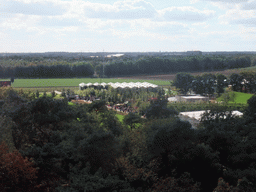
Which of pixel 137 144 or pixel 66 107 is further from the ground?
pixel 66 107

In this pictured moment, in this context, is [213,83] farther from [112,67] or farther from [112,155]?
[112,155]

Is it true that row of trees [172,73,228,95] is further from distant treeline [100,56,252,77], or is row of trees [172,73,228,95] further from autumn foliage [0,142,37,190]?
autumn foliage [0,142,37,190]

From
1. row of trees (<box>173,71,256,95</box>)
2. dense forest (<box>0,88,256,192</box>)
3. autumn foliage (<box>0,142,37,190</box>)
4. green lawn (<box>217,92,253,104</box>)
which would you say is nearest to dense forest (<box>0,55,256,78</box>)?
row of trees (<box>173,71,256,95</box>)

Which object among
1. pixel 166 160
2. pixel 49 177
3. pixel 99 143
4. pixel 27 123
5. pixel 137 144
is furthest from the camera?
→ pixel 27 123

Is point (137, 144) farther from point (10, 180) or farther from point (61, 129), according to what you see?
point (10, 180)

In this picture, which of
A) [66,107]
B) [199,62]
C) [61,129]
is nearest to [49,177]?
[61,129]

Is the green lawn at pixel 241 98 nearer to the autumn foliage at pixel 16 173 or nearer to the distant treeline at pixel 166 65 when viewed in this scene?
the autumn foliage at pixel 16 173
